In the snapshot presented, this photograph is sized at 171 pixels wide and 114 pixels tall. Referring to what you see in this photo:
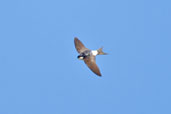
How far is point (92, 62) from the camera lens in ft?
57.4

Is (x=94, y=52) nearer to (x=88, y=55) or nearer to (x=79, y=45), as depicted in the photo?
(x=88, y=55)

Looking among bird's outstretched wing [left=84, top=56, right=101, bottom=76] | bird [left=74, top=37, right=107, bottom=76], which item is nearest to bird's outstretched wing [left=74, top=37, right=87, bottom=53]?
bird [left=74, top=37, right=107, bottom=76]

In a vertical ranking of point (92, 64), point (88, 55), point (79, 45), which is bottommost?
point (92, 64)

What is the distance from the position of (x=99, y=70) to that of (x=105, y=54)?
2.13 ft

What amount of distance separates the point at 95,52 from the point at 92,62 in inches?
16.5

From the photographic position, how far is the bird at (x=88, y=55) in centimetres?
1734

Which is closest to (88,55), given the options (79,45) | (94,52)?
(94,52)

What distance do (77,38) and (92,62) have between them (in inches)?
35.5

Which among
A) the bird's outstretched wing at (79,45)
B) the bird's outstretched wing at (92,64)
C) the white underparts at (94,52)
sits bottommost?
the bird's outstretched wing at (92,64)

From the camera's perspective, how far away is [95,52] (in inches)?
679

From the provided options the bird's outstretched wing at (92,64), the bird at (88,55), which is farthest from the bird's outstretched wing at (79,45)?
the bird's outstretched wing at (92,64)

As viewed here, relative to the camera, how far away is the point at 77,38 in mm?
17609

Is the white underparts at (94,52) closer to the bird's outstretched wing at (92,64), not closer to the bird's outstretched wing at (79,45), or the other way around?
the bird's outstretched wing at (92,64)

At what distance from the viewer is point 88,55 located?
17.4 m
